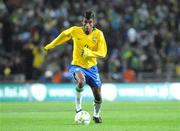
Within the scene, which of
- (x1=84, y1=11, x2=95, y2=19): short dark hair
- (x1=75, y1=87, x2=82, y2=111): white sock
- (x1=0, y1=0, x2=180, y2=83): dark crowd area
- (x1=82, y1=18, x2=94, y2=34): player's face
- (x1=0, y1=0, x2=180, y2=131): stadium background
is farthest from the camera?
(x1=0, y1=0, x2=180, y2=83): dark crowd area

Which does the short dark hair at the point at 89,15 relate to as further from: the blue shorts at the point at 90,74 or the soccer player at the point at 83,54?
the blue shorts at the point at 90,74

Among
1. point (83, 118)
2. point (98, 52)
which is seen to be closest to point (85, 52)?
point (98, 52)

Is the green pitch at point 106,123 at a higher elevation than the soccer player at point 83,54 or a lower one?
lower

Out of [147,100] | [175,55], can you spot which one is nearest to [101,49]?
[147,100]

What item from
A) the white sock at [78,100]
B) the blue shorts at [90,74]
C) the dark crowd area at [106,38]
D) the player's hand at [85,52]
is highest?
the dark crowd area at [106,38]

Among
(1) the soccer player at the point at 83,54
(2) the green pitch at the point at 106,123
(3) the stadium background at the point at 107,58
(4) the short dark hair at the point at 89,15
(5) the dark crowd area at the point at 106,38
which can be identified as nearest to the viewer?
(2) the green pitch at the point at 106,123

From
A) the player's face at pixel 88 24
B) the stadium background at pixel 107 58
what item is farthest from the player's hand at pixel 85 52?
the stadium background at pixel 107 58

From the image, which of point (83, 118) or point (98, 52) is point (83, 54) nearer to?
point (98, 52)

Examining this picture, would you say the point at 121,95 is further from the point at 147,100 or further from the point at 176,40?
the point at 176,40

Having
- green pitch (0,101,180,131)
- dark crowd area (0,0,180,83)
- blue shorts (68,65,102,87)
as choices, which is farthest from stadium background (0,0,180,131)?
blue shorts (68,65,102,87)

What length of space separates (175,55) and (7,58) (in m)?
7.98

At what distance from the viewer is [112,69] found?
30984 millimetres

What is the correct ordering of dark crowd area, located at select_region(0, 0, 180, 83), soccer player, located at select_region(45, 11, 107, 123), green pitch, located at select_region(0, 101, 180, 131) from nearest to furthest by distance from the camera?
1. green pitch, located at select_region(0, 101, 180, 131)
2. soccer player, located at select_region(45, 11, 107, 123)
3. dark crowd area, located at select_region(0, 0, 180, 83)

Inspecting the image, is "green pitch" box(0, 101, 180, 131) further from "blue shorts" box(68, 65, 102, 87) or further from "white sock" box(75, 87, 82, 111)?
"blue shorts" box(68, 65, 102, 87)
